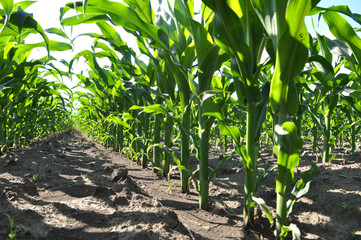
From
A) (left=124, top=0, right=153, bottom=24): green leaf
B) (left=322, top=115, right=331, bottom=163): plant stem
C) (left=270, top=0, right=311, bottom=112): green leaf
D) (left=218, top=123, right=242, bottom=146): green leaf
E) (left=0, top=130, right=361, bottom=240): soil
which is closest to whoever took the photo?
(left=270, top=0, right=311, bottom=112): green leaf

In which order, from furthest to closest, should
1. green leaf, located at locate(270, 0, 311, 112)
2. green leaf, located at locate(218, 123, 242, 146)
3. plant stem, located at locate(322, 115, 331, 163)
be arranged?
plant stem, located at locate(322, 115, 331, 163), green leaf, located at locate(218, 123, 242, 146), green leaf, located at locate(270, 0, 311, 112)

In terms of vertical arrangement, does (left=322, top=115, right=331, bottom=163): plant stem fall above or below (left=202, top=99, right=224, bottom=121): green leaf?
below

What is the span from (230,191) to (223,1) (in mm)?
1398

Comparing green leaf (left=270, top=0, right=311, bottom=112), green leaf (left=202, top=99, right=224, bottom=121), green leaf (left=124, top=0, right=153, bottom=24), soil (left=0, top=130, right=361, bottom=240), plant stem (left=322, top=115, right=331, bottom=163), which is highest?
green leaf (left=124, top=0, right=153, bottom=24)

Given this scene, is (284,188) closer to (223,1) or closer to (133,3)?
(223,1)

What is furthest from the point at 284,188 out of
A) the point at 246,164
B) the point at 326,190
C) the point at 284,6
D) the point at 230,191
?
the point at 230,191

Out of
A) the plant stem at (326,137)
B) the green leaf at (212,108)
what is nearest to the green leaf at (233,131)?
the green leaf at (212,108)

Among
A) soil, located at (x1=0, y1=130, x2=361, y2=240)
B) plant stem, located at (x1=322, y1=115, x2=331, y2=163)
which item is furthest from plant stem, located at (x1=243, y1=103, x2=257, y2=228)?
plant stem, located at (x1=322, y1=115, x2=331, y2=163)

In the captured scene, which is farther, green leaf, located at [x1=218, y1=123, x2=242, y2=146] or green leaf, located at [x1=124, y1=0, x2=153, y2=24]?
green leaf, located at [x1=124, y1=0, x2=153, y2=24]

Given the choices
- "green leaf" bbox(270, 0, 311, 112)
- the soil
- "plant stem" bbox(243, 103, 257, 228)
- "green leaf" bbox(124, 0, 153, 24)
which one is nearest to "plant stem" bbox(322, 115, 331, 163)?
the soil

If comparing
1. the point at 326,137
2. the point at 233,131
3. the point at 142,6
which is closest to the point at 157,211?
the point at 233,131

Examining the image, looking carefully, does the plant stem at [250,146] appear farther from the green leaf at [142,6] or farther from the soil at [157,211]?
the green leaf at [142,6]

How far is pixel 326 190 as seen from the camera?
5.20 feet

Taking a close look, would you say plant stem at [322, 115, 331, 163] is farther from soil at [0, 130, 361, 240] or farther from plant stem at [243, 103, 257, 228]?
plant stem at [243, 103, 257, 228]
